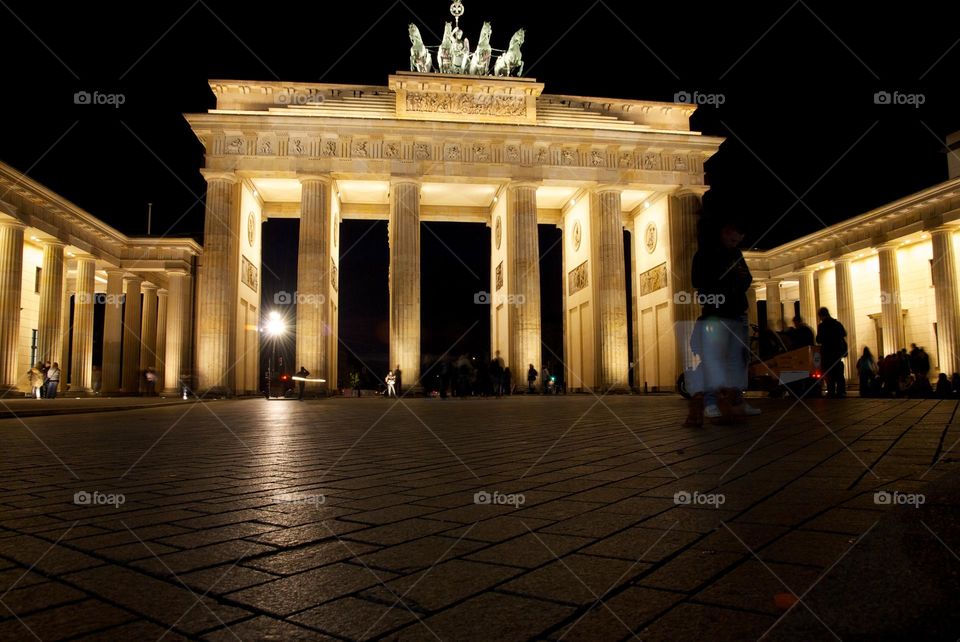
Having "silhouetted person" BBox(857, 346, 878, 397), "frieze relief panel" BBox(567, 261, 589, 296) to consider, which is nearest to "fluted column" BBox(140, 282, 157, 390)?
"frieze relief panel" BBox(567, 261, 589, 296)

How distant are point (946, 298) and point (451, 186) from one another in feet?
75.2

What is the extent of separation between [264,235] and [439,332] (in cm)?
1511

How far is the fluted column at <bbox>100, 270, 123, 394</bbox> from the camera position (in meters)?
33.4

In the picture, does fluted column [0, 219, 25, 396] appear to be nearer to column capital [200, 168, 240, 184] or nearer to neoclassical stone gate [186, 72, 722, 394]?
neoclassical stone gate [186, 72, 722, 394]

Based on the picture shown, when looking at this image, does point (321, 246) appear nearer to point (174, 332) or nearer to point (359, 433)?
point (174, 332)

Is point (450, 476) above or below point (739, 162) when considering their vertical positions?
below

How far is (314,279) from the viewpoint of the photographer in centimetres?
2873

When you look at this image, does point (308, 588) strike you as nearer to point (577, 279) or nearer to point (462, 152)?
point (462, 152)

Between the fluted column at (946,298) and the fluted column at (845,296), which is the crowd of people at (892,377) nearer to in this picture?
the fluted column at (946,298)

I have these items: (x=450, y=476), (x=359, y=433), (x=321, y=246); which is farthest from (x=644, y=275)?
(x=450, y=476)

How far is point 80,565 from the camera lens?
1.81 metres

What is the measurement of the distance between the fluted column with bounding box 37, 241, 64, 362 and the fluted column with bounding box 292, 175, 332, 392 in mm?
10696

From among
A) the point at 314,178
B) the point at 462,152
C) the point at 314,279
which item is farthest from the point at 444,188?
the point at 314,279

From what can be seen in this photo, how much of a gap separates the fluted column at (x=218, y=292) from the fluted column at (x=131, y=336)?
10234mm
